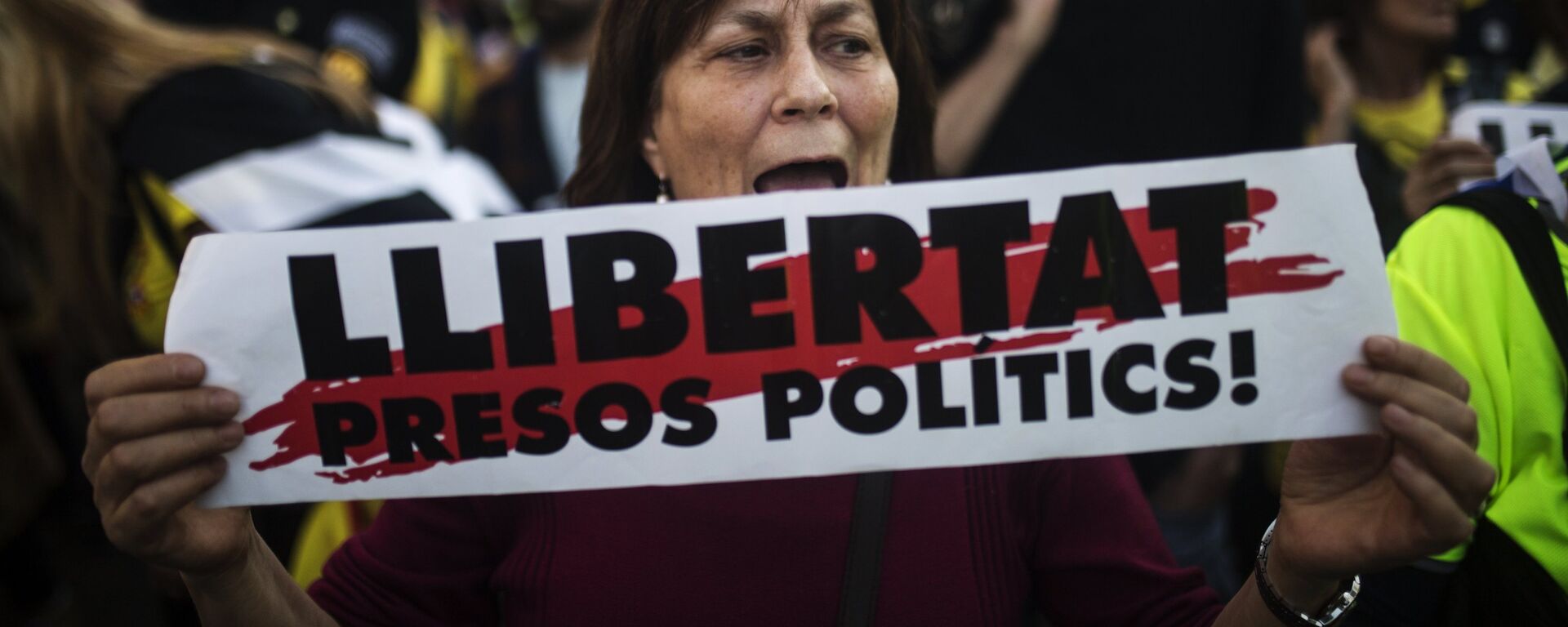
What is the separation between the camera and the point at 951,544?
5.19ft

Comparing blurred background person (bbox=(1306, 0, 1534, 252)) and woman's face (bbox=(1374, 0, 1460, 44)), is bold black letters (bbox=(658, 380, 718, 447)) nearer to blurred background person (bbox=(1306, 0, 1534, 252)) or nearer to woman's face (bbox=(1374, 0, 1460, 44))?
blurred background person (bbox=(1306, 0, 1534, 252))

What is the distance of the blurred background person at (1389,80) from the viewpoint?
10.8 ft

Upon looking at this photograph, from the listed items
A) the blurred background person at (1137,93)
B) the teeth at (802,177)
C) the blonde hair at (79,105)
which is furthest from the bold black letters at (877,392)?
the blonde hair at (79,105)

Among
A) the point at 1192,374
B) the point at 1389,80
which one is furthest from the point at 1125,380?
the point at 1389,80

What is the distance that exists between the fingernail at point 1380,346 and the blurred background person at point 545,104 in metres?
4.08

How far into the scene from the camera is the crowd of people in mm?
1445

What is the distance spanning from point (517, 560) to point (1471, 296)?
4.67 feet

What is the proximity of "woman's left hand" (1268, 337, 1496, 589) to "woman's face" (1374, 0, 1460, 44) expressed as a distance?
2568 mm

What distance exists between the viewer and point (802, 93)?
165 centimetres

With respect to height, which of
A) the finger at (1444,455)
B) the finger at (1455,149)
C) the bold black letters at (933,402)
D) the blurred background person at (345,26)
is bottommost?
the finger at (1444,455)

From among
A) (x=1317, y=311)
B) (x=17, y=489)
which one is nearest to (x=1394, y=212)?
(x=1317, y=311)

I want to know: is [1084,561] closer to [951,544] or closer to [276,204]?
[951,544]

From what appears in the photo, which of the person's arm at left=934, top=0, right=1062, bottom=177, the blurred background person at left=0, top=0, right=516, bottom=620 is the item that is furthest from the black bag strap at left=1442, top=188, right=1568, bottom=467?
the blurred background person at left=0, top=0, right=516, bottom=620

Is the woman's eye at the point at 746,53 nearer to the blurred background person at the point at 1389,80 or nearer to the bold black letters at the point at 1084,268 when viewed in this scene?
the bold black letters at the point at 1084,268
